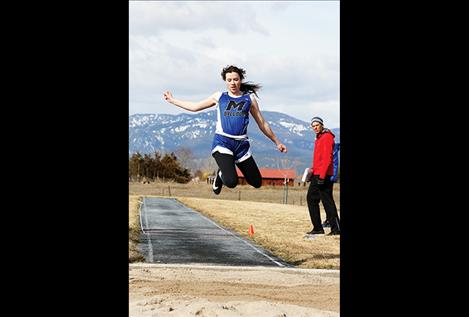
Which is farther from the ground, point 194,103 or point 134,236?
point 194,103

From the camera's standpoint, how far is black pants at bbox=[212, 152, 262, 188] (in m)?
6.51

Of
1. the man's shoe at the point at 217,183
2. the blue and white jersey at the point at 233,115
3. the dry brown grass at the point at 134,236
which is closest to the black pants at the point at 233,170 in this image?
the man's shoe at the point at 217,183

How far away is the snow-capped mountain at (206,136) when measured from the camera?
6.80m

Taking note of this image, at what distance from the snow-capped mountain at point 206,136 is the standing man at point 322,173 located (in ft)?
0.42

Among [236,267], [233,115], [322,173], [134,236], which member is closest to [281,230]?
[134,236]

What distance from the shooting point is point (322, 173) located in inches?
380

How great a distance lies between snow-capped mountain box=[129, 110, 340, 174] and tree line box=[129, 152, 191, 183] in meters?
0.13

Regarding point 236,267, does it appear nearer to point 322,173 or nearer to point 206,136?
point 322,173

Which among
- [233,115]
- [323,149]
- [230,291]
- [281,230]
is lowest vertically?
[230,291]

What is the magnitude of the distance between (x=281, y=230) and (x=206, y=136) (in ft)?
29.5
